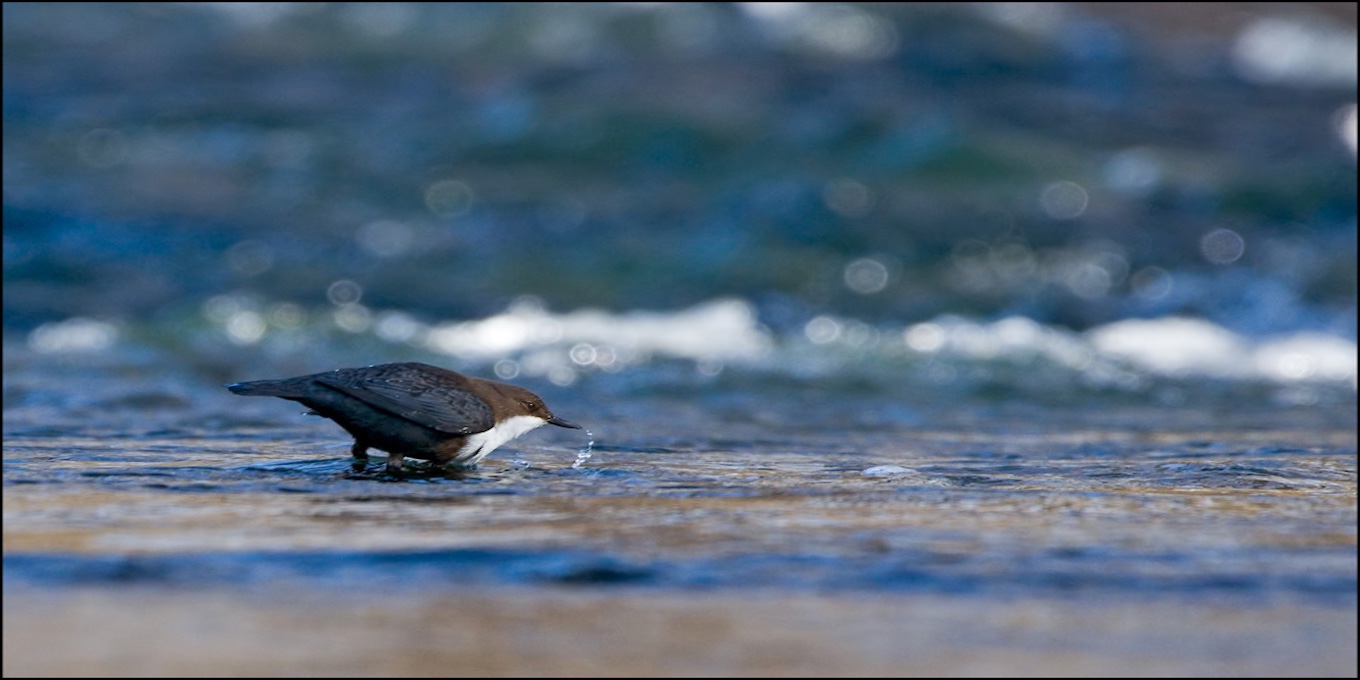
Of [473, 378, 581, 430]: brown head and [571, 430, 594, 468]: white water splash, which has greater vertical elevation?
[473, 378, 581, 430]: brown head

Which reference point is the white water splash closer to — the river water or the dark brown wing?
the river water

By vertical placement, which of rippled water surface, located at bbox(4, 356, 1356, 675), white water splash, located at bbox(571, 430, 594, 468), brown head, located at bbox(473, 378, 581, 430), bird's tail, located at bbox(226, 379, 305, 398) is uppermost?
bird's tail, located at bbox(226, 379, 305, 398)

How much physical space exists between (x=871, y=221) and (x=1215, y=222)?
3136 millimetres

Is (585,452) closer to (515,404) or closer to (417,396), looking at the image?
(515,404)

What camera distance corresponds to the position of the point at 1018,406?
32.0ft

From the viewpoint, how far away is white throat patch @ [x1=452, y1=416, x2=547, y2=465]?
18.4 ft

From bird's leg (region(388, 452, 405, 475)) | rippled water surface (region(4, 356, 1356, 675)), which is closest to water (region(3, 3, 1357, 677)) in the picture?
rippled water surface (region(4, 356, 1356, 675))

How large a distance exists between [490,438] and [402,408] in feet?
1.19

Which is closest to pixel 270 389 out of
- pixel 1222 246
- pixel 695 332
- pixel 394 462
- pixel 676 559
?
pixel 394 462

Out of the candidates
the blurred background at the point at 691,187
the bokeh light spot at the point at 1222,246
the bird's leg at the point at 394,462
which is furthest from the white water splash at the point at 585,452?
the bokeh light spot at the point at 1222,246

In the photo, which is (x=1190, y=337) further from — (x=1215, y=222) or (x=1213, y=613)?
(x=1213, y=613)

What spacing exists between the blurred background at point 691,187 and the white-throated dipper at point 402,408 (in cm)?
514

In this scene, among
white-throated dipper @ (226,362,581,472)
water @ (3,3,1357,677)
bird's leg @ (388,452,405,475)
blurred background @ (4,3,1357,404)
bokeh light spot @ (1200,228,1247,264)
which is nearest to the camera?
water @ (3,3,1357,677)

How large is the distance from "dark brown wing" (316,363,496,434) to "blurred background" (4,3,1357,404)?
515 cm
